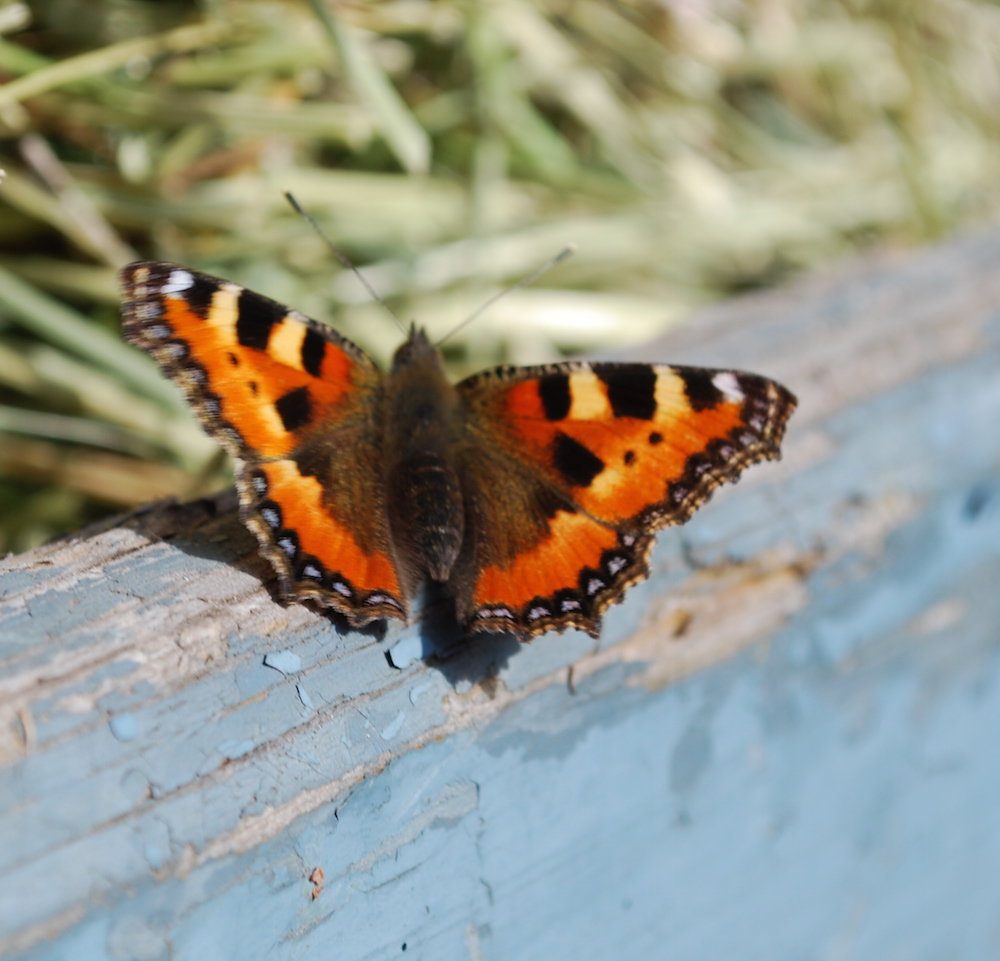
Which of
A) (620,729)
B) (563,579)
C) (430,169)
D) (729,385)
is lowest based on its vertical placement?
(430,169)

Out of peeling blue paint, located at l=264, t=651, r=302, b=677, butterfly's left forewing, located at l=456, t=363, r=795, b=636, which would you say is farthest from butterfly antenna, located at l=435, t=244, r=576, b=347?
peeling blue paint, located at l=264, t=651, r=302, b=677

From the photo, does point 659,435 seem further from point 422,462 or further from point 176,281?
point 176,281

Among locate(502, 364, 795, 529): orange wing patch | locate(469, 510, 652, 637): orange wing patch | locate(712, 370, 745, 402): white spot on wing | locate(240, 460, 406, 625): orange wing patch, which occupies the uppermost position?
locate(712, 370, 745, 402): white spot on wing

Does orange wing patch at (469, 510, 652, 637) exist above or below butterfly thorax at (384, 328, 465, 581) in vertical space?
above

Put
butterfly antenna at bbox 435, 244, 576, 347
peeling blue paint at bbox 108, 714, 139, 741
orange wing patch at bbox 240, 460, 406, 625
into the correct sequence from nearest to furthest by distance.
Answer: peeling blue paint at bbox 108, 714, 139, 741
orange wing patch at bbox 240, 460, 406, 625
butterfly antenna at bbox 435, 244, 576, 347

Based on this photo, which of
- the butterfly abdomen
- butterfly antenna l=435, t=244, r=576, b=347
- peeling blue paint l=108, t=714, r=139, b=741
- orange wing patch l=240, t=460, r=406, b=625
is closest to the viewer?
peeling blue paint l=108, t=714, r=139, b=741

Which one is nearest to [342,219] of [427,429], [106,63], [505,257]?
[505,257]

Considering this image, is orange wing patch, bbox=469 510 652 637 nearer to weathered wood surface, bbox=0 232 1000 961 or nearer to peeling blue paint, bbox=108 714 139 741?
weathered wood surface, bbox=0 232 1000 961

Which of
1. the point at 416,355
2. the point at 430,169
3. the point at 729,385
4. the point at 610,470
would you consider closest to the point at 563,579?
the point at 610,470

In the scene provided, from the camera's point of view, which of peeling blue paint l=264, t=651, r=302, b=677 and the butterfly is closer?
peeling blue paint l=264, t=651, r=302, b=677
